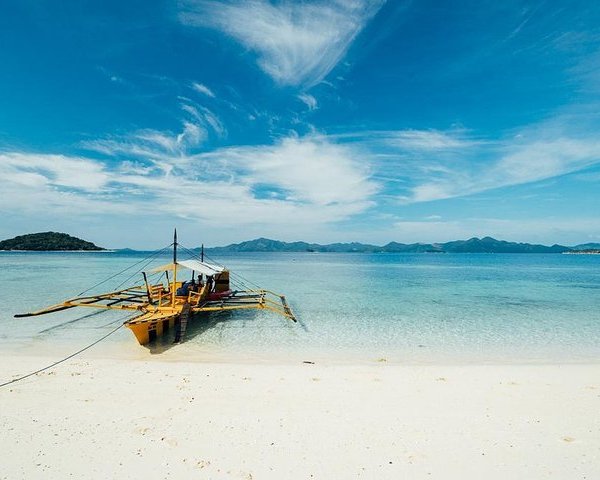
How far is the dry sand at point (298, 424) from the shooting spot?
509 centimetres

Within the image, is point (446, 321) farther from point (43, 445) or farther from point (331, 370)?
point (43, 445)

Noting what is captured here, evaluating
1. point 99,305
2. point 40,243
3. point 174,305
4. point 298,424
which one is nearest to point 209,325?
point 174,305

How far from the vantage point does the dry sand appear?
16.7 ft

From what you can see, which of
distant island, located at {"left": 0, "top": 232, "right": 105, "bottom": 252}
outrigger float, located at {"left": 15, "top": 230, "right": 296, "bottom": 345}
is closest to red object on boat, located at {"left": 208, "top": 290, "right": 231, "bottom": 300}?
outrigger float, located at {"left": 15, "top": 230, "right": 296, "bottom": 345}

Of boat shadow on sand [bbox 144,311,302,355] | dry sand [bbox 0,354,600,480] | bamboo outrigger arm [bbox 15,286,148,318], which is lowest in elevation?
boat shadow on sand [bbox 144,311,302,355]

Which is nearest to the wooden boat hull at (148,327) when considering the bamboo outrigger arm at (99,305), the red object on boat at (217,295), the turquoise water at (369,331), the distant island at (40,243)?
the turquoise water at (369,331)

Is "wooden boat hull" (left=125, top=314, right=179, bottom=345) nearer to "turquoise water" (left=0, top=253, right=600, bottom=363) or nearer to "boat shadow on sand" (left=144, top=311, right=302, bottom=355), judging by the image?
"boat shadow on sand" (left=144, top=311, right=302, bottom=355)

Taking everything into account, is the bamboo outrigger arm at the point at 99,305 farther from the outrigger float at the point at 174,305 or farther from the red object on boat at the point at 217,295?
the red object on boat at the point at 217,295

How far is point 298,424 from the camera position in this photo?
641 centimetres

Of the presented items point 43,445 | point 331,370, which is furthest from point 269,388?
point 43,445

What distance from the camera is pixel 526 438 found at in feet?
19.5

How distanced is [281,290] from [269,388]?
2344cm

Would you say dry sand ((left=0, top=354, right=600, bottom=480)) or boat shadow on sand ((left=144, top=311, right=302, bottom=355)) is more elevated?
dry sand ((left=0, top=354, right=600, bottom=480))

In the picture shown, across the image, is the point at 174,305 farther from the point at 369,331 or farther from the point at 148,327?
the point at 369,331
